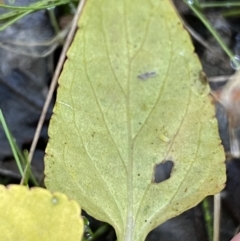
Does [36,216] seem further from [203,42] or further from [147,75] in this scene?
[203,42]

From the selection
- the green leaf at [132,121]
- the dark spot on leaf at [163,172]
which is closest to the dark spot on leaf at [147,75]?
the green leaf at [132,121]

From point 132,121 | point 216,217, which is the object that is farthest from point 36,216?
point 216,217

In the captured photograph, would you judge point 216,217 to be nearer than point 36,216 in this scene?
No

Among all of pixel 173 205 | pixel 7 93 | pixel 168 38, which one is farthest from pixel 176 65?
pixel 7 93

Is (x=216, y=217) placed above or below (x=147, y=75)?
below

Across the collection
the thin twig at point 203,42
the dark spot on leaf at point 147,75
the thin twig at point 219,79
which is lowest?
the thin twig at point 219,79

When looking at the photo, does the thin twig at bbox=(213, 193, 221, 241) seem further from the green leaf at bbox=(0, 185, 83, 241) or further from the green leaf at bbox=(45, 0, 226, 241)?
the green leaf at bbox=(0, 185, 83, 241)

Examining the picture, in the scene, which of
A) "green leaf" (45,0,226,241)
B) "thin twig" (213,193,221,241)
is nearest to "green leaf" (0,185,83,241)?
"green leaf" (45,0,226,241)

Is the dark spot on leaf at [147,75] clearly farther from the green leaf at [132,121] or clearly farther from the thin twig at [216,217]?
the thin twig at [216,217]
